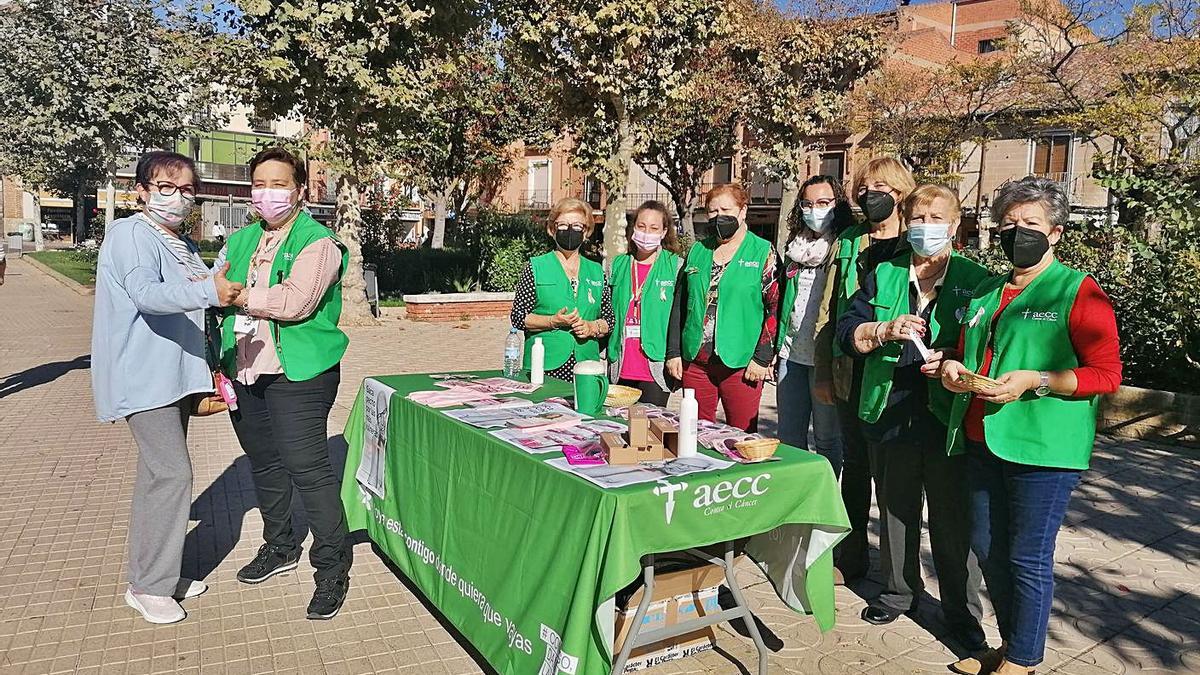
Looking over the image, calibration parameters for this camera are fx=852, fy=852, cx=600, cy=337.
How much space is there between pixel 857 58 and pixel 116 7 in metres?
20.4

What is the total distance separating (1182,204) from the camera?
774 cm

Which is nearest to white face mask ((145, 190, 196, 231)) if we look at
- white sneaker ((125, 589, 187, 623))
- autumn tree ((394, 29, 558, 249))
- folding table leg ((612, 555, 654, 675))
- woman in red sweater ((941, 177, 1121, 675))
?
white sneaker ((125, 589, 187, 623))

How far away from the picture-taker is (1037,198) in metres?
3.08

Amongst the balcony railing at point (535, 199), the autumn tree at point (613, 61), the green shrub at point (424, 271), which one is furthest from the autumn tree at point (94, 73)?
the balcony railing at point (535, 199)

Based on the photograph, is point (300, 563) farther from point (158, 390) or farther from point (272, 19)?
point (272, 19)

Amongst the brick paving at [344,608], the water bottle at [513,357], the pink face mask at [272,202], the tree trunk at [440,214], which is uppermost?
the tree trunk at [440,214]

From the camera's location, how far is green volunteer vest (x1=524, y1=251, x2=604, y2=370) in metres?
4.78

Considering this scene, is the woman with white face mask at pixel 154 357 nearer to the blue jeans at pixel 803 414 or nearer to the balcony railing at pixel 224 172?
the blue jeans at pixel 803 414

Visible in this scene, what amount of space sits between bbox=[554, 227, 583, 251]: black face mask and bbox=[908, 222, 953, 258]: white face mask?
189 centimetres

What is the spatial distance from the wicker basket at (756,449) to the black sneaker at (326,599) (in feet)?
6.50

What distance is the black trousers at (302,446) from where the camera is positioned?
3.69 meters

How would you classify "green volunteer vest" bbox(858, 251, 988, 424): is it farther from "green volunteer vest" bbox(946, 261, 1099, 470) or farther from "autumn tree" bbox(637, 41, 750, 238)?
"autumn tree" bbox(637, 41, 750, 238)

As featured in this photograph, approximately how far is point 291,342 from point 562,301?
162 centimetres

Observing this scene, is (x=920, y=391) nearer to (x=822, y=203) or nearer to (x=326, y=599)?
(x=822, y=203)
